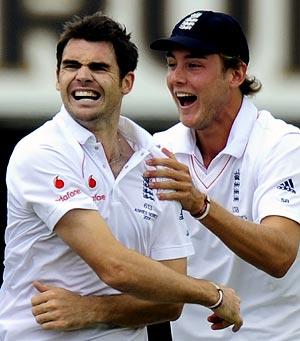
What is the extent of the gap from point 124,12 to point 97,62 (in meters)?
1.63

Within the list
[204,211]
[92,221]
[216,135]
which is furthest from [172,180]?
[216,135]

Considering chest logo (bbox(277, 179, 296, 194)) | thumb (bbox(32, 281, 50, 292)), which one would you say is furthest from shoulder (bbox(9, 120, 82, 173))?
chest logo (bbox(277, 179, 296, 194))

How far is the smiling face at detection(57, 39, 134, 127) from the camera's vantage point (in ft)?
13.3

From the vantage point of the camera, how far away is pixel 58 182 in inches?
152

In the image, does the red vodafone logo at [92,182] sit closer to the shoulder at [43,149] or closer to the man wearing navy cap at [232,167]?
the shoulder at [43,149]

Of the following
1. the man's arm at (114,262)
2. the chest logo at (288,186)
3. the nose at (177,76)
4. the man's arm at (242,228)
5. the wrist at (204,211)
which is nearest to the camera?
the man's arm at (114,262)

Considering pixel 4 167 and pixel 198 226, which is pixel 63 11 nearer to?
pixel 4 167

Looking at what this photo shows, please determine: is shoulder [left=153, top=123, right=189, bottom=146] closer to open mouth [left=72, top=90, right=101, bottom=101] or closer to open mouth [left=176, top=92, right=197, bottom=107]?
open mouth [left=176, top=92, right=197, bottom=107]

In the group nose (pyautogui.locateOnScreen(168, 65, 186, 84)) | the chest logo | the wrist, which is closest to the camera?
the wrist

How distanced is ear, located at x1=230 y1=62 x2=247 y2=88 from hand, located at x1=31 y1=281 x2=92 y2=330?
121 cm

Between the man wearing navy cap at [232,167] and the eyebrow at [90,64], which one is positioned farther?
the man wearing navy cap at [232,167]

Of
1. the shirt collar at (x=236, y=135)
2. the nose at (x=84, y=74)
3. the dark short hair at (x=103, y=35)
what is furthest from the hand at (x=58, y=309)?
the shirt collar at (x=236, y=135)

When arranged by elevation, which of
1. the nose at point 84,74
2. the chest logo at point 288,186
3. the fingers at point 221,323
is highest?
the nose at point 84,74

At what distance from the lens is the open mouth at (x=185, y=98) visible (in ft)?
15.3
